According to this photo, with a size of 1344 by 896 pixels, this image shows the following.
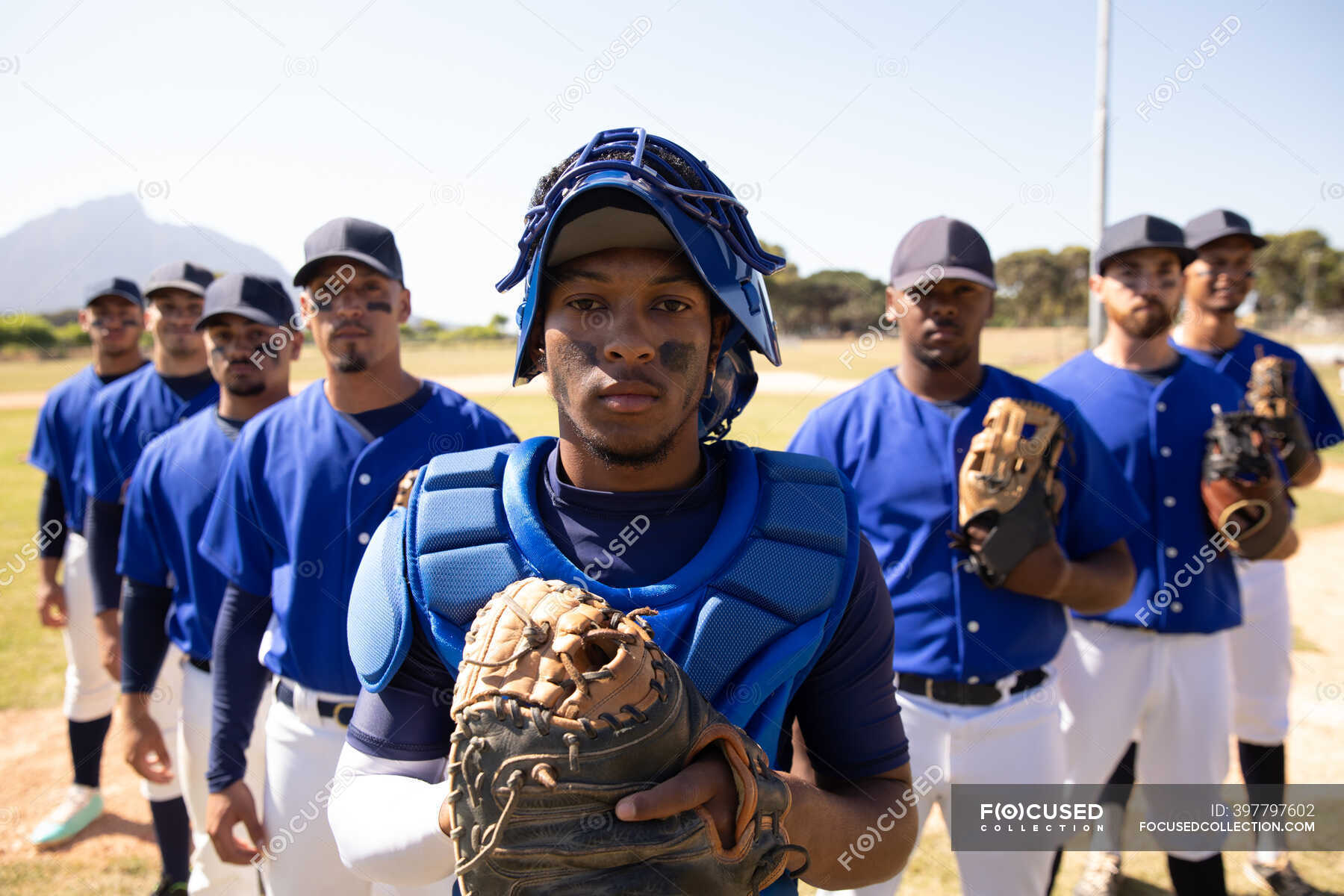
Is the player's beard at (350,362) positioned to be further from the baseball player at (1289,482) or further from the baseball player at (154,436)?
the baseball player at (1289,482)

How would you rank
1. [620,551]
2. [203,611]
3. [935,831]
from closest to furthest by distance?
[620,551] < [203,611] < [935,831]

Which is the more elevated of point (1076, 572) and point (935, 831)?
point (1076, 572)

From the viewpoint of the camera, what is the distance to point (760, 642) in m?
1.64

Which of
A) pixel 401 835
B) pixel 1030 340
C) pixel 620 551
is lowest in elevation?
pixel 401 835

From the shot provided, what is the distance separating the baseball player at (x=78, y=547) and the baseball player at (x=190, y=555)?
5.49 feet

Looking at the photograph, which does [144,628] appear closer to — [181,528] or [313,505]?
[181,528]

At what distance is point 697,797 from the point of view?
1.34 m

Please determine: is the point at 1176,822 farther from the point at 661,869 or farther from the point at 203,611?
the point at 203,611

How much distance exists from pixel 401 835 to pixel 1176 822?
4164 millimetres

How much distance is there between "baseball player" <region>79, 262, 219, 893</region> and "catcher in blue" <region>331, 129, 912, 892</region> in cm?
390

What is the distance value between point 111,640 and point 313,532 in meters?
2.39

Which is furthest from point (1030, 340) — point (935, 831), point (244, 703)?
point (244, 703)

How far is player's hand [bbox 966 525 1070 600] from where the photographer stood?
3.41 meters

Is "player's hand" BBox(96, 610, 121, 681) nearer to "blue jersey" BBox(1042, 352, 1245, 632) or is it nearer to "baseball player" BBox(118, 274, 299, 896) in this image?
"baseball player" BBox(118, 274, 299, 896)
